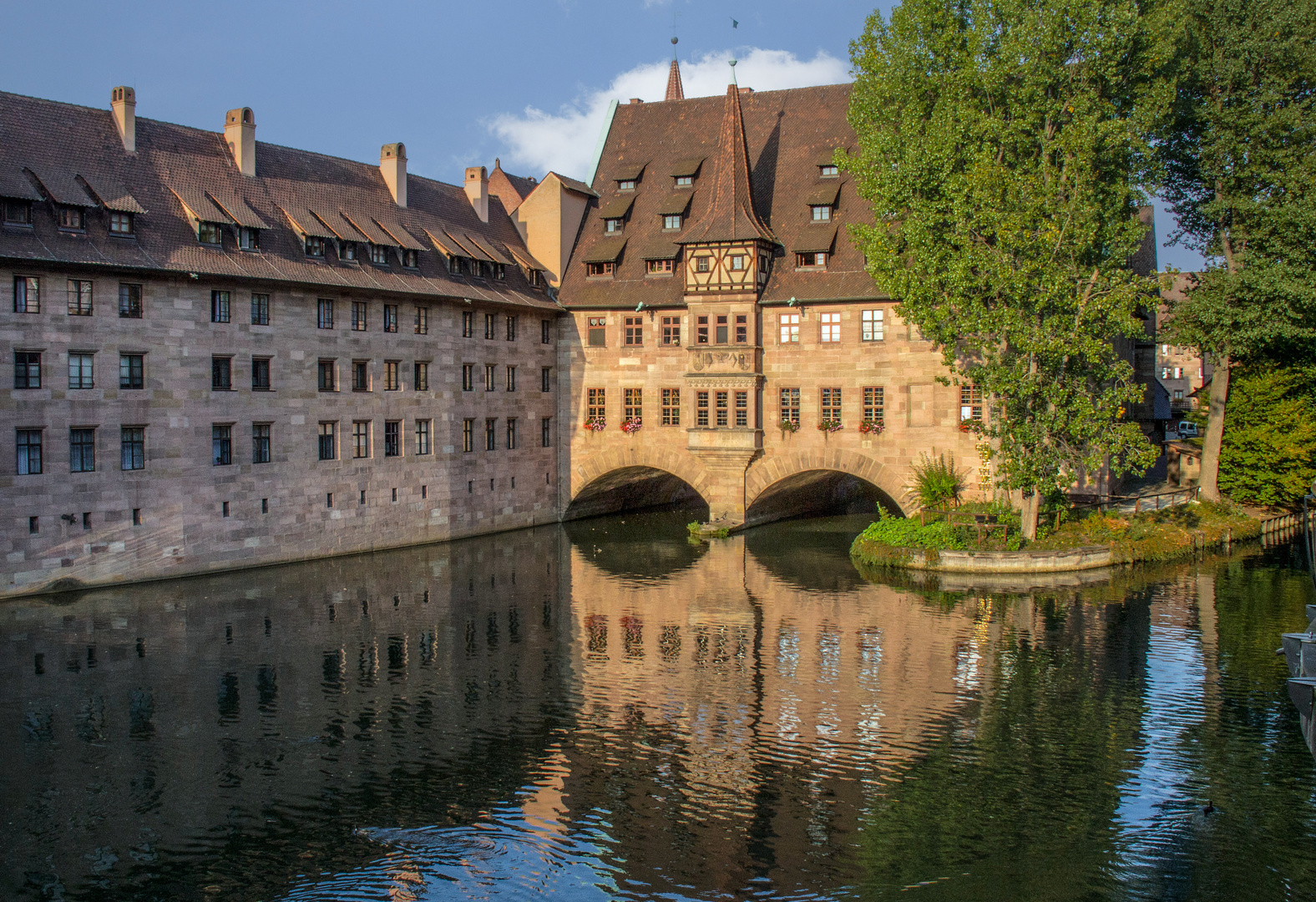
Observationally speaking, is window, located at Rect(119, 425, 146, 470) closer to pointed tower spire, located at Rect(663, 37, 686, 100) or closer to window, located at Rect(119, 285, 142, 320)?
window, located at Rect(119, 285, 142, 320)

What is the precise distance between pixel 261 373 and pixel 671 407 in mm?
16087

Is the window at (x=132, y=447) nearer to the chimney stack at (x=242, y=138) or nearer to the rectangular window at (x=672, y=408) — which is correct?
the chimney stack at (x=242, y=138)

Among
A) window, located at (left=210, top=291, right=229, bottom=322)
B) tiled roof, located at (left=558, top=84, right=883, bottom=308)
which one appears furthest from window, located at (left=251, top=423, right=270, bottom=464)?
tiled roof, located at (left=558, top=84, right=883, bottom=308)

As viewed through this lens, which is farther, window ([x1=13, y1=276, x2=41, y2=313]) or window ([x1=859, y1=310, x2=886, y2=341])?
window ([x1=859, y1=310, x2=886, y2=341])

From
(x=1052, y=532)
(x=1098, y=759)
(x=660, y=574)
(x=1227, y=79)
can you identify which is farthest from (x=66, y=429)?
(x=1227, y=79)

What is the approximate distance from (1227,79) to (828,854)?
33664 mm

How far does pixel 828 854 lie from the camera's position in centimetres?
1469

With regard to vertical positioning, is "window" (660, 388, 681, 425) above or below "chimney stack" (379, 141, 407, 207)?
below

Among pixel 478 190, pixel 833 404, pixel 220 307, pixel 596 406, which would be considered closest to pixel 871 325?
pixel 833 404

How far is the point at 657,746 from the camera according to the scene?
18969 millimetres

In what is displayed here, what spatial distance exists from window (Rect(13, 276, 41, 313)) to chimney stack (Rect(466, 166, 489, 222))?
66.8 feet

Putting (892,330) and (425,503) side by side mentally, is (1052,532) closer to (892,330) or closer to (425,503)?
(892,330)

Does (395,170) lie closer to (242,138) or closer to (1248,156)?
(242,138)

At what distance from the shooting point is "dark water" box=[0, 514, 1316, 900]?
14.4m
